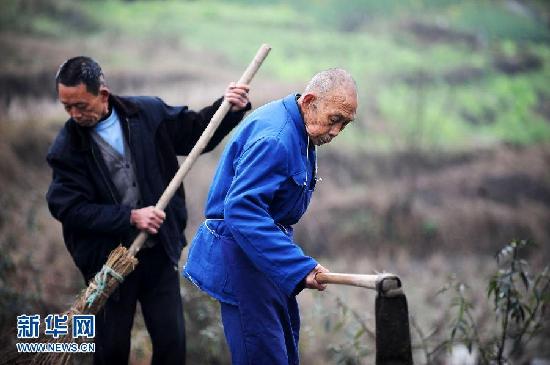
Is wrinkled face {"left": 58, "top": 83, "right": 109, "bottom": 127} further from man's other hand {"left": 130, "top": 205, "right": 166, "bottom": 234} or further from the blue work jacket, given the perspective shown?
the blue work jacket

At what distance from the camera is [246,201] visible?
2914 millimetres

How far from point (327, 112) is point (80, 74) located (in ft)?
4.56

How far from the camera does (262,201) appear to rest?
296 cm

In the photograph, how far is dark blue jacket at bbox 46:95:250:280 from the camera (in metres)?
3.76

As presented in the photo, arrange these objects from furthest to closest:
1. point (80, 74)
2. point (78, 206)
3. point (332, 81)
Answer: point (78, 206) < point (80, 74) < point (332, 81)

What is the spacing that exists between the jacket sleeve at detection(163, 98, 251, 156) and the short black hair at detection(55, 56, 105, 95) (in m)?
0.53

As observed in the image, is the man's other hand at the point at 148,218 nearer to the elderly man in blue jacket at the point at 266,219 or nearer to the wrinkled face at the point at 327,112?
the elderly man in blue jacket at the point at 266,219

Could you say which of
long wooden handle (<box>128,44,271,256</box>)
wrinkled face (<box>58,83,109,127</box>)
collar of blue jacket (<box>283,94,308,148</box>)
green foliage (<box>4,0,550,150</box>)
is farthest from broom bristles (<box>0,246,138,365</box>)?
green foliage (<box>4,0,550,150</box>)

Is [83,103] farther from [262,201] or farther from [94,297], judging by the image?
[262,201]

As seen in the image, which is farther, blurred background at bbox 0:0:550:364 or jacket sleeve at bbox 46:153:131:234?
blurred background at bbox 0:0:550:364

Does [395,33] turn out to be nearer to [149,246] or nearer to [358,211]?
[358,211]

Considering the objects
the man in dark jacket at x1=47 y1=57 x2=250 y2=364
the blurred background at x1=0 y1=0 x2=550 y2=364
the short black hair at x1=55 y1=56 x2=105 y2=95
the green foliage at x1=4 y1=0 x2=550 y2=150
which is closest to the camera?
the short black hair at x1=55 y1=56 x2=105 y2=95

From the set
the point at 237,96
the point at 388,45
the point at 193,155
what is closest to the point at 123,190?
the point at 193,155

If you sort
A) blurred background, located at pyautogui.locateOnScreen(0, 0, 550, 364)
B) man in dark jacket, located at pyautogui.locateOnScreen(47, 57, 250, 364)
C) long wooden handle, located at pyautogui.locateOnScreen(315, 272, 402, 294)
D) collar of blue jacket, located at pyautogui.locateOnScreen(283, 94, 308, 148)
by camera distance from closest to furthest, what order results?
long wooden handle, located at pyautogui.locateOnScreen(315, 272, 402, 294)
collar of blue jacket, located at pyautogui.locateOnScreen(283, 94, 308, 148)
man in dark jacket, located at pyautogui.locateOnScreen(47, 57, 250, 364)
blurred background, located at pyautogui.locateOnScreen(0, 0, 550, 364)
